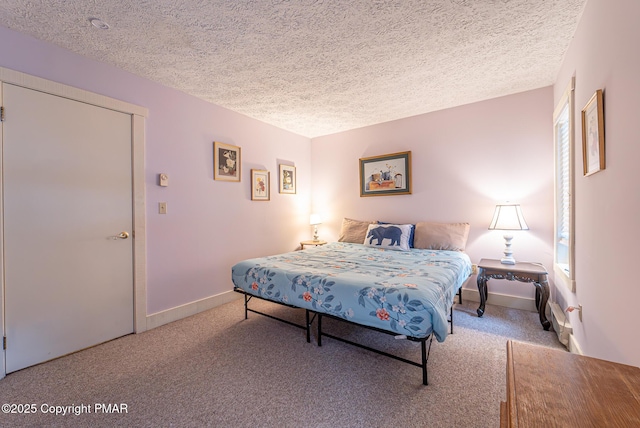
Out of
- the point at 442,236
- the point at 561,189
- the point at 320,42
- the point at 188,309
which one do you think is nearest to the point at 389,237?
the point at 442,236

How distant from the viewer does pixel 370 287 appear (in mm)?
1791

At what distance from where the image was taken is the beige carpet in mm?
1480

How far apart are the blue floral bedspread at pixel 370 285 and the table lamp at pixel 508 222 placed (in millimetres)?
515

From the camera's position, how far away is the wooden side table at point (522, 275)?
2453 millimetres

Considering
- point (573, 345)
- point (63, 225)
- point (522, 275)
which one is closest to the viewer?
point (573, 345)

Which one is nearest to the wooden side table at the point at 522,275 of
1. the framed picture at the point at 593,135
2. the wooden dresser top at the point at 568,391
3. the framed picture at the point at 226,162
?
the framed picture at the point at 593,135

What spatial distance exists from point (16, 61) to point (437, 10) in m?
3.05

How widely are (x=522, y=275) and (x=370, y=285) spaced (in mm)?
1847

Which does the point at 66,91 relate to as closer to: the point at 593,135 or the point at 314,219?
the point at 314,219

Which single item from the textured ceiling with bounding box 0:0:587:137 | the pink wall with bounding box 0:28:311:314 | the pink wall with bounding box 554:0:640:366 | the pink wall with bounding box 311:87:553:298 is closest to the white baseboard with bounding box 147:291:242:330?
the pink wall with bounding box 0:28:311:314

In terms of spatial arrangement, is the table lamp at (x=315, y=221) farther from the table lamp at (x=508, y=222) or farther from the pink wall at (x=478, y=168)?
the table lamp at (x=508, y=222)

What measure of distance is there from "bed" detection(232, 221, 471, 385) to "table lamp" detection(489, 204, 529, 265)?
493mm

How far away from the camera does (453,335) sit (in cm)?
238

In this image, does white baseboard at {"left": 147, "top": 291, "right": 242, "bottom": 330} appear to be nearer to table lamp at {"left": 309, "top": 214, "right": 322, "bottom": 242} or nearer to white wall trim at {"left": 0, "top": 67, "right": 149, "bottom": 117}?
table lamp at {"left": 309, "top": 214, "right": 322, "bottom": 242}
